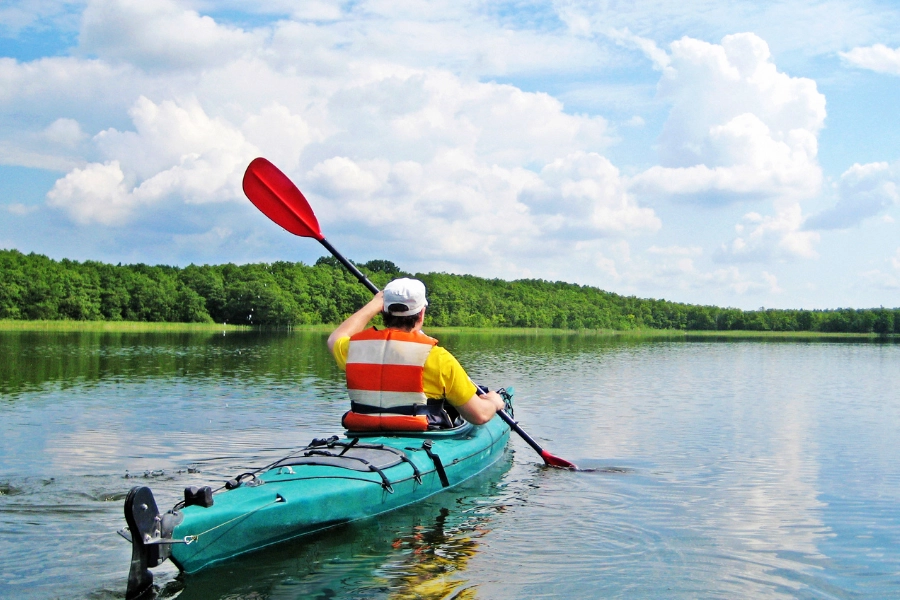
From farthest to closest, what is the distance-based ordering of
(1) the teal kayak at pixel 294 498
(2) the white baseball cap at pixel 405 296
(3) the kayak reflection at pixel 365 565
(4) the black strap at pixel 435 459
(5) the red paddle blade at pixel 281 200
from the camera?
(5) the red paddle blade at pixel 281 200 < (4) the black strap at pixel 435 459 < (2) the white baseball cap at pixel 405 296 < (3) the kayak reflection at pixel 365 565 < (1) the teal kayak at pixel 294 498

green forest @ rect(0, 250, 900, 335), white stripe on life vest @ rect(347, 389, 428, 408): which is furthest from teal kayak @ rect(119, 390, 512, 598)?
green forest @ rect(0, 250, 900, 335)

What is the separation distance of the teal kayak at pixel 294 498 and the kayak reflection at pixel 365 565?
12 cm

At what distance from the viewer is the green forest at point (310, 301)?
250 feet

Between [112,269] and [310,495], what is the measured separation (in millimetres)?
88587

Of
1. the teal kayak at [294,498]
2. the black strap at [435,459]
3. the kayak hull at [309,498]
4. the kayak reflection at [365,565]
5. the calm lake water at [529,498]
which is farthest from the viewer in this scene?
the black strap at [435,459]

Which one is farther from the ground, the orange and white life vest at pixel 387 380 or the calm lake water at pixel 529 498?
the orange and white life vest at pixel 387 380

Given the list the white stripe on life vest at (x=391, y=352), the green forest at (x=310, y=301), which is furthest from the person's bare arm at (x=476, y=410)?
the green forest at (x=310, y=301)

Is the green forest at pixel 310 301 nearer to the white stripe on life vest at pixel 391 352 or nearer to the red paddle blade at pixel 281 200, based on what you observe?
the red paddle blade at pixel 281 200

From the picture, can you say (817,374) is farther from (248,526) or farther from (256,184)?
(248,526)

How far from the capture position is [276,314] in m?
87.3

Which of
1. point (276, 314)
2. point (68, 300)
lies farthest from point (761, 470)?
point (276, 314)

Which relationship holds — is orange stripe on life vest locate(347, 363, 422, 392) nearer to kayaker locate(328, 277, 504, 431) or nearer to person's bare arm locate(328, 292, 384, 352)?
kayaker locate(328, 277, 504, 431)

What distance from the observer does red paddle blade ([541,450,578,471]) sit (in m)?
10.2

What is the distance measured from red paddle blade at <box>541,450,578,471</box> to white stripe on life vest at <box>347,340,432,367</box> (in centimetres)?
394
